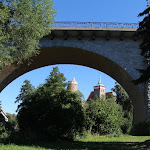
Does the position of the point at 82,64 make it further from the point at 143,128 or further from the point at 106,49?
the point at 143,128

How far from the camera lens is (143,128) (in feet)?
44.4

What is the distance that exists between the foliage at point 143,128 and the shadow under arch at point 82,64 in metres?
0.78

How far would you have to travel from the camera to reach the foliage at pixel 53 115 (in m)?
10.7

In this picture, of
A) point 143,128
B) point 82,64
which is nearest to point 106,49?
point 82,64

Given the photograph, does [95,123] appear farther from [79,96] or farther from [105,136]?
[79,96]

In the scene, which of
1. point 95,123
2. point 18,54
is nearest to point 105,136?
point 95,123

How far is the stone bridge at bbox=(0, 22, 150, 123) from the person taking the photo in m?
14.8

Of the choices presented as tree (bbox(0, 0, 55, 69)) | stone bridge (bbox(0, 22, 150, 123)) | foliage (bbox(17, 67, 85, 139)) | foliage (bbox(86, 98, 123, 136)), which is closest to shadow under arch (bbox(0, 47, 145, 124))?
stone bridge (bbox(0, 22, 150, 123))

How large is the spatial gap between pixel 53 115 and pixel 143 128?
6.45 m

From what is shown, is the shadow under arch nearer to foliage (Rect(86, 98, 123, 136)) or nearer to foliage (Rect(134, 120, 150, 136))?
foliage (Rect(134, 120, 150, 136))

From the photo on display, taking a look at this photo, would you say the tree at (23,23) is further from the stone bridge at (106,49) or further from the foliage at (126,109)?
the foliage at (126,109)

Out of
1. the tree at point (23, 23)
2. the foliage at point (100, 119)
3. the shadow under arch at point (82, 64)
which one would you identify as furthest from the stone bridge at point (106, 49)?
the tree at point (23, 23)

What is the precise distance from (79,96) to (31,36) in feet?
14.6

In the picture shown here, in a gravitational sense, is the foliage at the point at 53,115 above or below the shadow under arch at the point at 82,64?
below
